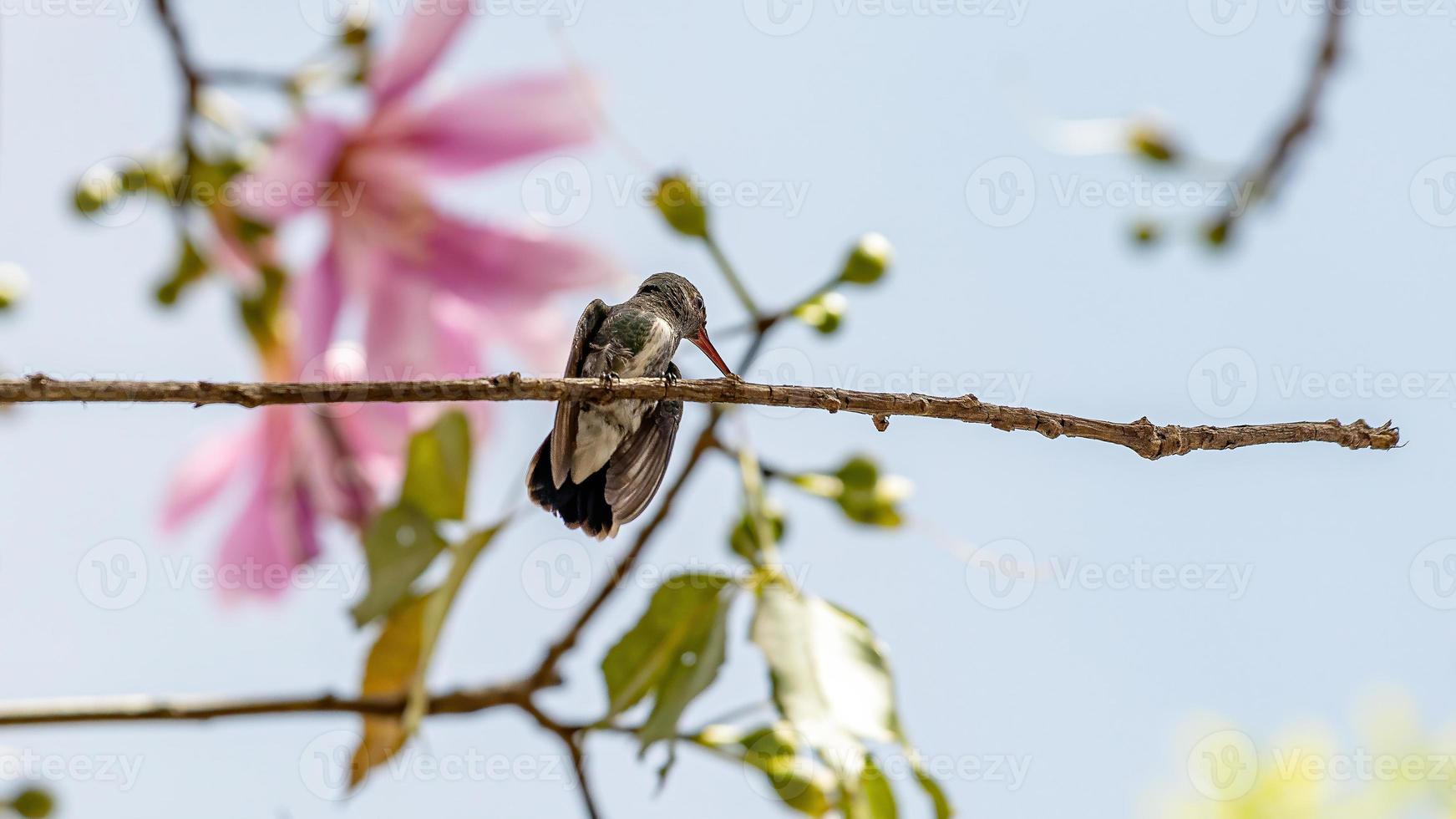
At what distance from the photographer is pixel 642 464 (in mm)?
760

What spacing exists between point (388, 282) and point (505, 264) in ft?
0.37

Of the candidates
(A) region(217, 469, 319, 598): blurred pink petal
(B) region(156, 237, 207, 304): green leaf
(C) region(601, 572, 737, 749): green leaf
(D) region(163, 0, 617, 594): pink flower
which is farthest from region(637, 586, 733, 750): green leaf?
(B) region(156, 237, 207, 304): green leaf

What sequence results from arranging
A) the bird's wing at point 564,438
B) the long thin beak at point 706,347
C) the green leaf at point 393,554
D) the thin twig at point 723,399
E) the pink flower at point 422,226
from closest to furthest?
the thin twig at point 723,399
the bird's wing at point 564,438
the long thin beak at point 706,347
the green leaf at point 393,554
the pink flower at point 422,226

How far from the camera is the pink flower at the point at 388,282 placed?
1.17m

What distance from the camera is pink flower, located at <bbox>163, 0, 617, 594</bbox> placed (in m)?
1.17

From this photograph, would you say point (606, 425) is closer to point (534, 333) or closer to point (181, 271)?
point (534, 333)

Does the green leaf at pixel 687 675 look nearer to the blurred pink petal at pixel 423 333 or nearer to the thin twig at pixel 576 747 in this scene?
the thin twig at pixel 576 747

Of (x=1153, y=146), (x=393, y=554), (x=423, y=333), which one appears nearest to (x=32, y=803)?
(x=393, y=554)

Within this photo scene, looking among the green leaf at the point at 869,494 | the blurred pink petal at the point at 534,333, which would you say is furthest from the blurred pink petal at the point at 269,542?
the green leaf at the point at 869,494

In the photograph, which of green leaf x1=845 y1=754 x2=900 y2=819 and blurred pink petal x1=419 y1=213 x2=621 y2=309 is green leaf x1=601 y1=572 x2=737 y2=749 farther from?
blurred pink petal x1=419 y1=213 x2=621 y2=309

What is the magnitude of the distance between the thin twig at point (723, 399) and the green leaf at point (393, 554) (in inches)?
16.8

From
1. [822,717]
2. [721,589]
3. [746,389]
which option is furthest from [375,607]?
[746,389]

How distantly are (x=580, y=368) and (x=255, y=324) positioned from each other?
0.56m

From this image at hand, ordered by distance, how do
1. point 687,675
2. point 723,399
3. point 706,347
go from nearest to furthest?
point 723,399, point 706,347, point 687,675
